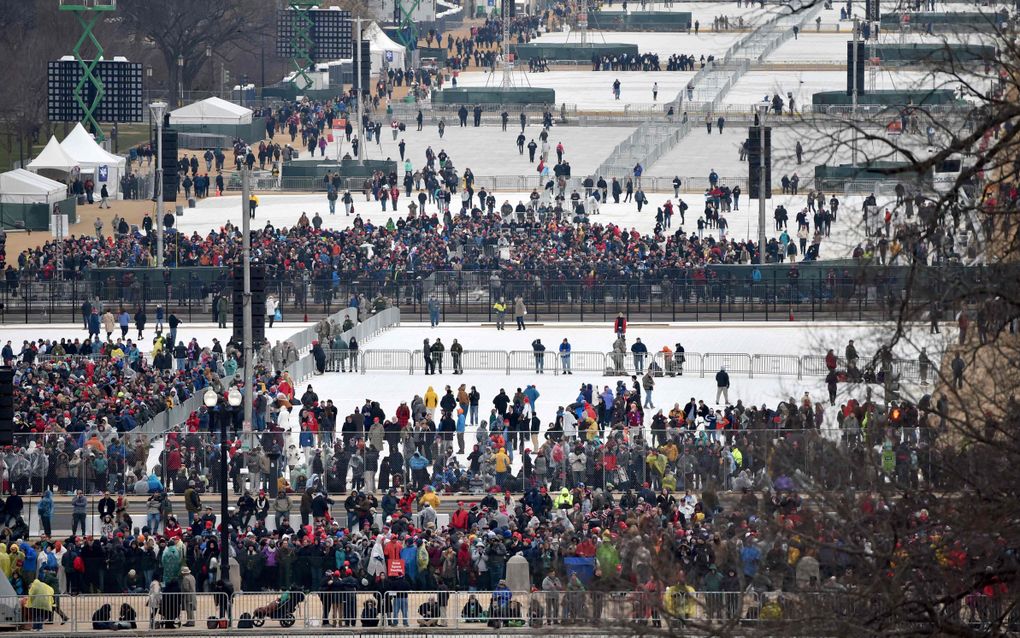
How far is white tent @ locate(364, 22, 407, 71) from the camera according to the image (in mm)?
115875

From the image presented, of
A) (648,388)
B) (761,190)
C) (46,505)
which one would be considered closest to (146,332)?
(648,388)

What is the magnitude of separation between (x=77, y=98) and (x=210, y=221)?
1174cm

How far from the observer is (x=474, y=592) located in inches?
1169

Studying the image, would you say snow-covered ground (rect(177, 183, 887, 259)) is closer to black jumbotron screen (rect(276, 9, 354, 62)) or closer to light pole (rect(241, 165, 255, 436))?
black jumbotron screen (rect(276, 9, 354, 62))

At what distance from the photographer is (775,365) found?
165 feet

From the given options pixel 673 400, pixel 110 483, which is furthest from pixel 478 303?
pixel 110 483

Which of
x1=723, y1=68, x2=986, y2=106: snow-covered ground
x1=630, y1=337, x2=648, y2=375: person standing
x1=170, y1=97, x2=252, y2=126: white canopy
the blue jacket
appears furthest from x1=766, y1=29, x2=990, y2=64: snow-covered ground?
the blue jacket

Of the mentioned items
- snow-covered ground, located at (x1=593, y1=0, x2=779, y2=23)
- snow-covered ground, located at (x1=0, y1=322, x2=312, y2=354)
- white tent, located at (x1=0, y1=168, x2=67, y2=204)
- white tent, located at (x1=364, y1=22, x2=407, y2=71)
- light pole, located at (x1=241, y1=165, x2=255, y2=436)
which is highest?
snow-covered ground, located at (x1=593, y1=0, x2=779, y2=23)

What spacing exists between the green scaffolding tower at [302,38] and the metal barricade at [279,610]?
263 feet

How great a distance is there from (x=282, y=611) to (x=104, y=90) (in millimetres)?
57446

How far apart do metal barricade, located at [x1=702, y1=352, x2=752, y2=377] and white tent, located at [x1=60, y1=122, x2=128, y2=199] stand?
3418cm

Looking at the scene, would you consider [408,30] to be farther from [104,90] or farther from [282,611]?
[282,611]

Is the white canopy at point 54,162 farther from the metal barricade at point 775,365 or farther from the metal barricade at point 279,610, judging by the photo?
the metal barricade at point 279,610

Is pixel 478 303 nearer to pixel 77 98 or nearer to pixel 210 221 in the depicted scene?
pixel 210 221
